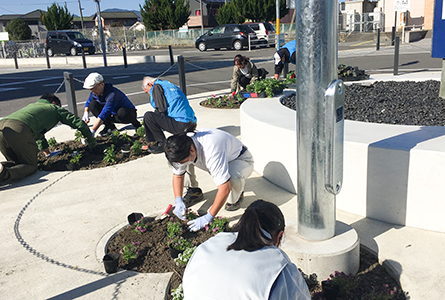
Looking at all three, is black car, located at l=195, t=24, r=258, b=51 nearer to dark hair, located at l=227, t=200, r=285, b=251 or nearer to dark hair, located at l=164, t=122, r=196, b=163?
dark hair, located at l=164, t=122, r=196, b=163

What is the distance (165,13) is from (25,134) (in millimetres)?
42048

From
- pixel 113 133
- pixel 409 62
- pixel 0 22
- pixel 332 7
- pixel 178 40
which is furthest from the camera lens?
pixel 0 22

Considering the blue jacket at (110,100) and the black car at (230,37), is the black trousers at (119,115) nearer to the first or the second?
the blue jacket at (110,100)

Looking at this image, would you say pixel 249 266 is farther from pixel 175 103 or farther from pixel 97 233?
pixel 175 103

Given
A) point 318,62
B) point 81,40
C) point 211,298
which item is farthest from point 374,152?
point 81,40

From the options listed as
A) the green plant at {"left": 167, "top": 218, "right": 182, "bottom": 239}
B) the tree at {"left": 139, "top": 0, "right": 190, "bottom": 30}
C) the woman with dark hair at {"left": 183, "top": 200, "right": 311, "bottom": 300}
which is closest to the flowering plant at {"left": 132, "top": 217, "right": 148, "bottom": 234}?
the green plant at {"left": 167, "top": 218, "right": 182, "bottom": 239}

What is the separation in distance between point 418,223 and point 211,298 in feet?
8.18

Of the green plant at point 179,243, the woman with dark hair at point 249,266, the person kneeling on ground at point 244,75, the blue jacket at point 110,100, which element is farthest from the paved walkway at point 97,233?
the person kneeling on ground at point 244,75

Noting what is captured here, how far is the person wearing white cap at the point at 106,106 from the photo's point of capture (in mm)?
6578

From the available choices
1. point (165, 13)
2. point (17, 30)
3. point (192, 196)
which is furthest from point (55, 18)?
point (192, 196)

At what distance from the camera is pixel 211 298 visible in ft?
5.38

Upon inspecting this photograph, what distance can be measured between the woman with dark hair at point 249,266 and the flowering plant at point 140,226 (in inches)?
75.7

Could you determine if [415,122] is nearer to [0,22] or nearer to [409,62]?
[409,62]

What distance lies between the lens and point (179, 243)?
334 centimetres
